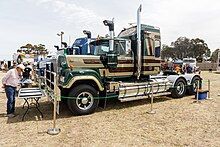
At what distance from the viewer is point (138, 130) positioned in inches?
252

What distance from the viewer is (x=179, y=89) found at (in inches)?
449

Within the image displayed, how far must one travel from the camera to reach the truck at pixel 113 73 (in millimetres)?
7988

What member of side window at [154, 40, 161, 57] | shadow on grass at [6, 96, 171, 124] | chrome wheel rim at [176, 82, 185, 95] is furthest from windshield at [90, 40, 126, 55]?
chrome wheel rim at [176, 82, 185, 95]

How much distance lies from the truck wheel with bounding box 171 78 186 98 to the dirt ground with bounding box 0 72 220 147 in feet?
5.43

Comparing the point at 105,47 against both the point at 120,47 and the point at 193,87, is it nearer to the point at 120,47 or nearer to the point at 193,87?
the point at 120,47

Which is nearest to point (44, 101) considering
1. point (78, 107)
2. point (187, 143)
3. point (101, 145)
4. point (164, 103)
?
point (78, 107)

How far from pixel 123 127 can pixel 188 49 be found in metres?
77.0

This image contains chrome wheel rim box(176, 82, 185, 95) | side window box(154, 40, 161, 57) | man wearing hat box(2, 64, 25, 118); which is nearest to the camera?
man wearing hat box(2, 64, 25, 118)

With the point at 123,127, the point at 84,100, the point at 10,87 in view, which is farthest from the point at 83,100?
the point at 10,87

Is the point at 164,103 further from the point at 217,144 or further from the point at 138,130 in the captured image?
the point at 217,144

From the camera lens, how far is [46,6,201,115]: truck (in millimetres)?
7988

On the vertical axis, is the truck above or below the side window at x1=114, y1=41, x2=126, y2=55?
below

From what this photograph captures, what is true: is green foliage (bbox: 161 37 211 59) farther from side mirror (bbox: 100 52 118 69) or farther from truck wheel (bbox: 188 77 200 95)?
side mirror (bbox: 100 52 118 69)

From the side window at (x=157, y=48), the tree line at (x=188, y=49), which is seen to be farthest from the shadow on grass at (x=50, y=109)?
the tree line at (x=188, y=49)
